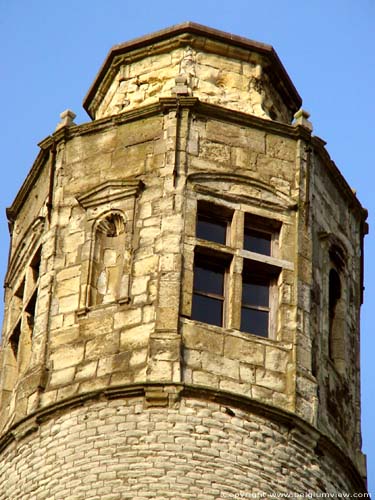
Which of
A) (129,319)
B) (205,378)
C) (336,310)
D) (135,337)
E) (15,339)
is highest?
(336,310)

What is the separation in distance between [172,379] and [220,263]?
2.22m

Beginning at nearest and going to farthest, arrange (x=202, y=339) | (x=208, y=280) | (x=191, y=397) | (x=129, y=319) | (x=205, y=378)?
1. (x=191, y=397)
2. (x=205, y=378)
3. (x=202, y=339)
4. (x=129, y=319)
5. (x=208, y=280)

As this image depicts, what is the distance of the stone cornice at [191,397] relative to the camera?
3238 cm

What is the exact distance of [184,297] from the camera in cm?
3331

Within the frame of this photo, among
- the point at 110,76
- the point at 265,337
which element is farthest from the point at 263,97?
the point at 265,337

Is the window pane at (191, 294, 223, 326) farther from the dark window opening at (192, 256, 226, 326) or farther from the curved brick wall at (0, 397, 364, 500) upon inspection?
the curved brick wall at (0, 397, 364, 500)

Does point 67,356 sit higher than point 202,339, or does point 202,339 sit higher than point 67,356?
point 202,339

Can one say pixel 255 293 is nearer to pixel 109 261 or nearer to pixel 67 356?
pixel 109 261

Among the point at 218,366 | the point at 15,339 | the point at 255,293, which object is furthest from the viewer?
the point at 15,339

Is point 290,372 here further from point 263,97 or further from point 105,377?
point 263,97

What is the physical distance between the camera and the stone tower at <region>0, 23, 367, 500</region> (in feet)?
105

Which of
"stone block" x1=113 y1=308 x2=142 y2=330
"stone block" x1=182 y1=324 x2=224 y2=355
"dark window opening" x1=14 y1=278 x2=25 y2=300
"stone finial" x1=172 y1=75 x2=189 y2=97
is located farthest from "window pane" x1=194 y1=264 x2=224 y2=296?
"dark window opening" x1=14 y1=278 x2=25 y2=300

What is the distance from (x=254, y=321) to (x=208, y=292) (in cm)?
70

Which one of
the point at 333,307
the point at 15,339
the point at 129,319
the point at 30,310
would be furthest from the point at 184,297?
the point at 15,339
